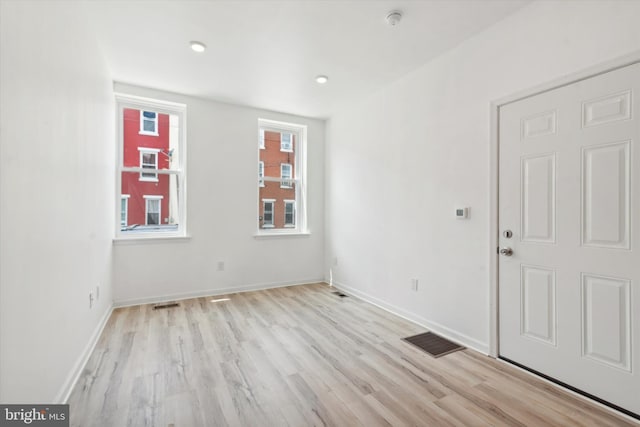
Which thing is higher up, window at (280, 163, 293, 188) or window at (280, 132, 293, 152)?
Answer: window at (280, 132, 293, 152)

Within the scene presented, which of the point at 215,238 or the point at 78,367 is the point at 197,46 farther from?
the point at 78,367

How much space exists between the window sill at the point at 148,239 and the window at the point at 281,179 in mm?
1121

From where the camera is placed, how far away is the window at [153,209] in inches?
156

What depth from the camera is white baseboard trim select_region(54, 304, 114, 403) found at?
1.85 meters

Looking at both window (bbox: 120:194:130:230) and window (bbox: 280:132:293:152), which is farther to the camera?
window (bbox: 280:132:293:152)

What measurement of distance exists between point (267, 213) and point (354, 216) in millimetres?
1430

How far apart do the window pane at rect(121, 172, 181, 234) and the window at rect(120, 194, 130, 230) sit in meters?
0.01

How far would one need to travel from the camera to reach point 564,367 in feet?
6.62

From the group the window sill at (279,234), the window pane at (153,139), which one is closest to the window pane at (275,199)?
the window sill at (279,234)

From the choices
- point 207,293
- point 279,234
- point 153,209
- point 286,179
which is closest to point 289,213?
point 279,234

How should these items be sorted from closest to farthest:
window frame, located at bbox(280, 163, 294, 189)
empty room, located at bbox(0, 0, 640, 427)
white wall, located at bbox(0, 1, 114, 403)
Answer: white wall, located at bbox(0, 1, 114, 403), empty room, located at bbox(0, 0, 640, 427), window frame, located at bbox(280, 163, 294, 189)

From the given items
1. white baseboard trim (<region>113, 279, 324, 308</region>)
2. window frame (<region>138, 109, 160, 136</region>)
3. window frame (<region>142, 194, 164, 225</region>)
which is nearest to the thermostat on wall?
white baseboard trim (<region>113, 279, 324, 308</region>)

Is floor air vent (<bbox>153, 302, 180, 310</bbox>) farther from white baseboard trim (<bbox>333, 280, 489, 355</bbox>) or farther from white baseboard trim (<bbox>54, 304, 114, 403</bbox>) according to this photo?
white baseboard trim (<bbox>333, 280, 489, 355</bbox>)

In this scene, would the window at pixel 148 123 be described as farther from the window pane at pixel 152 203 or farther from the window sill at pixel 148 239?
the window sill at pixel 148 239
